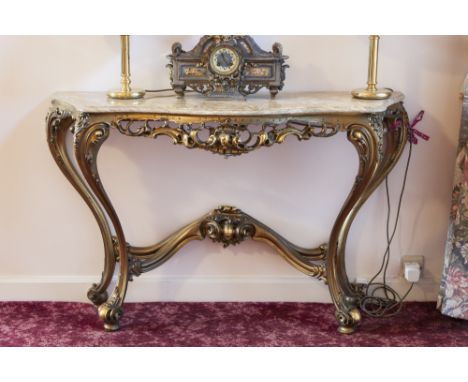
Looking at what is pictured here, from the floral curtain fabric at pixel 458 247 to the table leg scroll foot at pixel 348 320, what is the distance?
0.38m

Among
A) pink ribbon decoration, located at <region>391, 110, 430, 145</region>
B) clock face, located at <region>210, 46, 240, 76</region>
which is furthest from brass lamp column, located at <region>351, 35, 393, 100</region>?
clock face, located at <region>210, 46, 240, 76</region>

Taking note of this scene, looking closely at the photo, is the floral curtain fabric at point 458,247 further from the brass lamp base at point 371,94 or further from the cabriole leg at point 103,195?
the cabriole leg at point 103,195

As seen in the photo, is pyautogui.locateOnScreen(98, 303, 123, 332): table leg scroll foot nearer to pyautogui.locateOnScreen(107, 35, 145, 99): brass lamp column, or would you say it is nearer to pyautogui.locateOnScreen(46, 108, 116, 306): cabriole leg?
pyautogui.locateOnScreen(46, 108, 116, 306): cabriole leg

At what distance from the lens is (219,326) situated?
2.57 metres

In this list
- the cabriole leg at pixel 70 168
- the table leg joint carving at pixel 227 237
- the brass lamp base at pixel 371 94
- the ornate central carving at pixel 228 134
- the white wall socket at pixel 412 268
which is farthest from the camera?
the white wall socket at pixel 412 268

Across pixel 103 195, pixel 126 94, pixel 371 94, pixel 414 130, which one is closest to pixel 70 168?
pixel 103 195

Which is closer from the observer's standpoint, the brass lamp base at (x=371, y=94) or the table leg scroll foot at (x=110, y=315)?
the brass lamp base at (x=371, y=94)

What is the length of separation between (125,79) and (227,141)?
18.3 inches

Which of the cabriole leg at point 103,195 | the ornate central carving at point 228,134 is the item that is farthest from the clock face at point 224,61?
the cabriole leg at point 103,195

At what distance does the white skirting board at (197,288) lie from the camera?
2.75 meters

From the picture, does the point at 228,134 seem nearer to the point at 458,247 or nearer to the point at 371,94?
the point at 371,94

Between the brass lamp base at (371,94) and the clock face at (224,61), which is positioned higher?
the clock face at (224,61)

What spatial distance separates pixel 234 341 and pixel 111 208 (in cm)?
67

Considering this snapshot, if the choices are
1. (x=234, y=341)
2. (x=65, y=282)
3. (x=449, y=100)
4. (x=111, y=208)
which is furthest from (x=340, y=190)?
(x=65, y=282)
